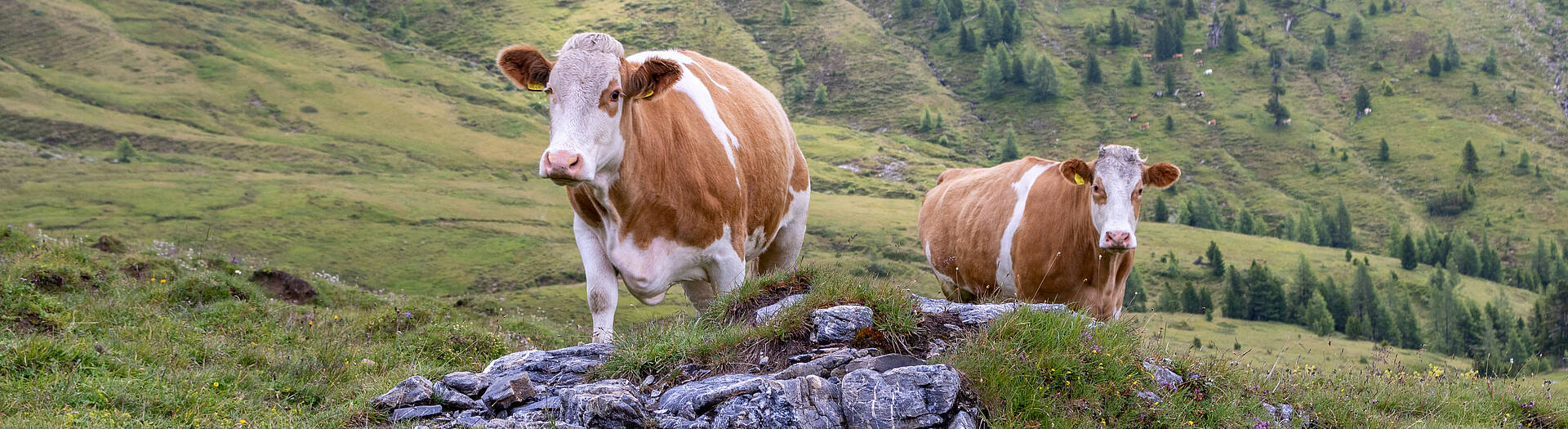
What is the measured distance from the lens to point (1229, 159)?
616 feet

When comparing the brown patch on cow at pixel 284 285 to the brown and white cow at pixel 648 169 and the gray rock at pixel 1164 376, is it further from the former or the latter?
the gray rock at pixel 1164 376

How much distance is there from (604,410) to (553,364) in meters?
1.30

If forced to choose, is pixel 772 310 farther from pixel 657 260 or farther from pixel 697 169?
pixel 697 169

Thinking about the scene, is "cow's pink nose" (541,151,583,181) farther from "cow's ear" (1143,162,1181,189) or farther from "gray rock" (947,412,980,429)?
"cow's ear" (1143,162,1181,189)

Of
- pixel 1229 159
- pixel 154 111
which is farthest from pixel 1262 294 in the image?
pixel 154 111

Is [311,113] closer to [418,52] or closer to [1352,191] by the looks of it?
[418,52]

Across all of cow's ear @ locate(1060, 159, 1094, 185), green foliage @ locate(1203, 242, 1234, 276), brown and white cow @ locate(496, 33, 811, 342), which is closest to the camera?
brown and white cow @ locate(496, 33, 811, 342)

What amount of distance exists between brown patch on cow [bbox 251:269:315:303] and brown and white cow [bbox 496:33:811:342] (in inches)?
331

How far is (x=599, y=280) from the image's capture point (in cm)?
755

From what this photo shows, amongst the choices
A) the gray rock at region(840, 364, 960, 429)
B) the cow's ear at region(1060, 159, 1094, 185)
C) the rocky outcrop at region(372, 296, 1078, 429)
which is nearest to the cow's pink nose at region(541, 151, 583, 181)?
the rocky outcrop at region(372, 296, 1078, 429)

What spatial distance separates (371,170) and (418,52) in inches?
3280

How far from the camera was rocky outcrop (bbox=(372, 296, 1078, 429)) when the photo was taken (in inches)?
206

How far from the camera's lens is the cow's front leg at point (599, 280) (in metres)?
7.47

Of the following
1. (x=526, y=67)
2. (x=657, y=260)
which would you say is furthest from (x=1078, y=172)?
(x=526, y=67)
